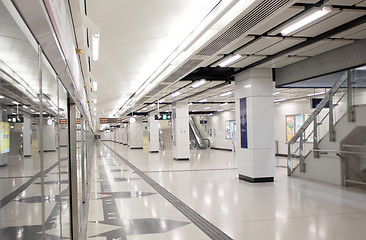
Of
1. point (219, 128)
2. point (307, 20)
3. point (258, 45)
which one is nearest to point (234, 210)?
point (258, 45)

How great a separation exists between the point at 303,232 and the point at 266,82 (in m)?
5.83

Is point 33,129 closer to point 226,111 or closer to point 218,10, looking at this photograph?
point 218,10

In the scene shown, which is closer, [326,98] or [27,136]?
Answer: [27,136]

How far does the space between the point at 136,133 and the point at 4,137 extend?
31.4 m

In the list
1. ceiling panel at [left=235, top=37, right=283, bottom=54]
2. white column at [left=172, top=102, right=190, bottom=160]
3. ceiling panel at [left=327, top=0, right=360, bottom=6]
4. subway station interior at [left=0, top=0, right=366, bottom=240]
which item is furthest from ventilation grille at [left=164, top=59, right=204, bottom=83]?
white column at [left=172, top=102, right=190, bottom=160]

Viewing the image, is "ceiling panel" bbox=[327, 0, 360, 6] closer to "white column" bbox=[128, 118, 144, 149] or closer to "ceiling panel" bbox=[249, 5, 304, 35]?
"ceiling panel" bbox=[249, 5, 304, 35]

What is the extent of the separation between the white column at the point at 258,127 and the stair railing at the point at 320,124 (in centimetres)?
160

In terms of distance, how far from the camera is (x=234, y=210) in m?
6.32

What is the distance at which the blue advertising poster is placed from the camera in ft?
32.8

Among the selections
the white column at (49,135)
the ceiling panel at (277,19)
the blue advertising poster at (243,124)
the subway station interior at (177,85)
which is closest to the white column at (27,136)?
the subway station interior at (177,85)

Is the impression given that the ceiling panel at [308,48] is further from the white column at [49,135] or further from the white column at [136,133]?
the white column at [136,133]

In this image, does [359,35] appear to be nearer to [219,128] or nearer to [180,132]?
[180,132]

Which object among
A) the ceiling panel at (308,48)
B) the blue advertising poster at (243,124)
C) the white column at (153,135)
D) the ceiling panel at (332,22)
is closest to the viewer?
the ceiling panel at (332,22)

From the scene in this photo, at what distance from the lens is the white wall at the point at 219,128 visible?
2656cm
